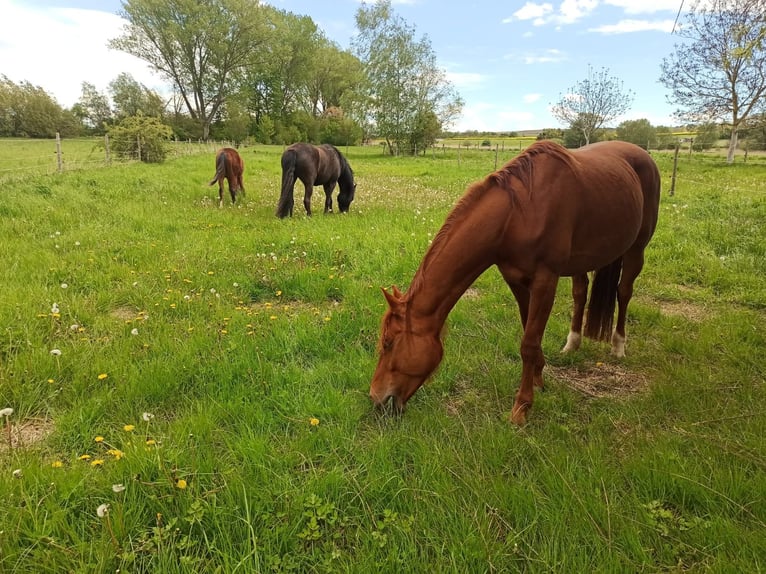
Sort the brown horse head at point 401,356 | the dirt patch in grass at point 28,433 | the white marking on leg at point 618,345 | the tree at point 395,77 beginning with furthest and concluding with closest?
the tree at point 395,77
the white marking on leg at point 618,345
the brown horse head at point 401,356
the dirt patch in grass at point 28,433

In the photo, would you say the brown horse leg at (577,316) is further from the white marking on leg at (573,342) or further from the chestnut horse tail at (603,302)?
the chestnut horse tail at (603,302)

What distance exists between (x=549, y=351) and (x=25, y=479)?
4031 mm

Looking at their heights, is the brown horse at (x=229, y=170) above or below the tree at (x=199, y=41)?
below

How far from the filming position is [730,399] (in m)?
3.07

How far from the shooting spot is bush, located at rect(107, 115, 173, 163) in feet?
63.9

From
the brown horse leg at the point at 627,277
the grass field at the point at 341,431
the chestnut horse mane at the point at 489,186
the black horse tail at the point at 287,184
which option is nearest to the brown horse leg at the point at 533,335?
the grass field at the point at 341,431

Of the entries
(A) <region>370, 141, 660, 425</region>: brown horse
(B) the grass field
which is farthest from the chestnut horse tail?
(A) <region>370, 141, 660, 425</region>: brown horse

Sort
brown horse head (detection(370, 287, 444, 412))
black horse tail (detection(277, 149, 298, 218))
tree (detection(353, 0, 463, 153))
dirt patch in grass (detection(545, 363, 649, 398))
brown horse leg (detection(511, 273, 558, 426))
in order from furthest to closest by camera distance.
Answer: tree (detection(353, 0, 463, 153))
black horse tail (detection(277, 149, 298, 218))
dirt patch in grass (detection(545, 363, 649, 398))
brown horse leg (detection(511, 273, 558, 426))
brown horse head (detection(370, 287, 444, 412))

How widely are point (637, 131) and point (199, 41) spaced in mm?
46311

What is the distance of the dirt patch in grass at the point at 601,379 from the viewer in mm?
3459

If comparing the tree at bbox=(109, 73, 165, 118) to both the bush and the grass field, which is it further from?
the grass field

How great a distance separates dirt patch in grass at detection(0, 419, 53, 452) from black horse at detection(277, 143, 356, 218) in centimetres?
702

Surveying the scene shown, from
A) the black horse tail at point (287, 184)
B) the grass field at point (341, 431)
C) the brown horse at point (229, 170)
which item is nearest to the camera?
the grass field at point (341, 431)

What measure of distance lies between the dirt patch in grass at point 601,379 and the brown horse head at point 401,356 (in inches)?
60.6
